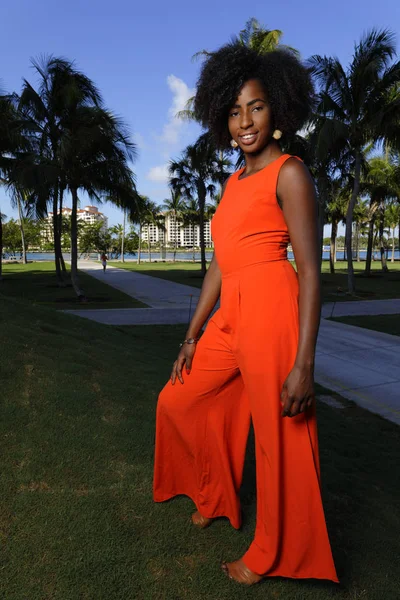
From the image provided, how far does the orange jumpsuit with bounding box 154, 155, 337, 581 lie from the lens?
5.31ft

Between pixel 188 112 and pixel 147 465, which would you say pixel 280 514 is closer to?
pixel 147 465

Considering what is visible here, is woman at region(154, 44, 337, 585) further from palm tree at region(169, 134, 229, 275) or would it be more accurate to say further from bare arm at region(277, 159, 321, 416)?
palm tree at region(169, 134, 229, 275)

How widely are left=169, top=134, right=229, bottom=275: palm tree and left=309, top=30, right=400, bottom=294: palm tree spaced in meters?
8.00

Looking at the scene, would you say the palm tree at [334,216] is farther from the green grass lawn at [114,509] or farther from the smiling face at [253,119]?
the smiling face at [253,119]

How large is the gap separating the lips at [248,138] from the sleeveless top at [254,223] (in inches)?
5.4

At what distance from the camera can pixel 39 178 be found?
13289mm

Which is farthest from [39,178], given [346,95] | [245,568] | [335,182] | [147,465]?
[335,182]

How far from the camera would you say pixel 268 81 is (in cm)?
173

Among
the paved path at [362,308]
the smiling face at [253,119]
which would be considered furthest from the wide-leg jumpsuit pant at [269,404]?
the paved path at [362,308]

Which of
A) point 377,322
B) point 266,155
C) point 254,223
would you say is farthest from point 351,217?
point 254,223

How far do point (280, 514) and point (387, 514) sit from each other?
126cm

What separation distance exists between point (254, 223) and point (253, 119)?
1.36 feet

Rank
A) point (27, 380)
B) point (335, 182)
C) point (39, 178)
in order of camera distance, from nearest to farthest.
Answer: point (27, 380)
point (39, 178)
point (335, 182)

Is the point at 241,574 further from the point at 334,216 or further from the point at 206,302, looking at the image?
the point at 334,216
